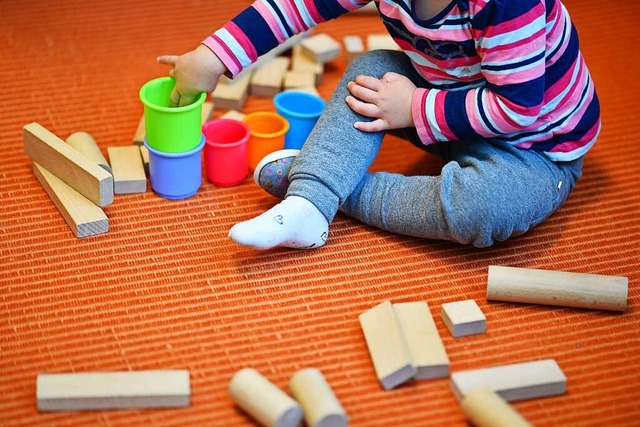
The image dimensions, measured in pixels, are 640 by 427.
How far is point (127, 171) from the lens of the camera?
123cm

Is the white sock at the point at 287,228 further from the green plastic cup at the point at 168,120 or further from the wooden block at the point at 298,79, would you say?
the wooden block at the point at 298,79

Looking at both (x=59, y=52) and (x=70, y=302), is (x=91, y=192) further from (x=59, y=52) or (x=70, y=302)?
(x=59, y=52)

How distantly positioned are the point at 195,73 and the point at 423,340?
482 millimetres

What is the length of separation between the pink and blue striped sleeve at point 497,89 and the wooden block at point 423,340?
0.26 m

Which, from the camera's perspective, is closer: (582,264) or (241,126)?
(582,264)

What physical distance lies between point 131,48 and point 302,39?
317 mm

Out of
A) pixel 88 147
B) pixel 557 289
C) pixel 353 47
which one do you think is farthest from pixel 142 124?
pixel 557 289

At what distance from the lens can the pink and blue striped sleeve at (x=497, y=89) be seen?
41.2 inches

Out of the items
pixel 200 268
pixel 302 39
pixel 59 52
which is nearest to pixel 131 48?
pixel 59 52

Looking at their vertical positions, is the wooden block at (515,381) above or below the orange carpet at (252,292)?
above

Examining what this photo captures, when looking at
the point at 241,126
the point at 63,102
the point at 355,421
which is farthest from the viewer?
the point at 63,102

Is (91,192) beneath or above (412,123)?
beneath

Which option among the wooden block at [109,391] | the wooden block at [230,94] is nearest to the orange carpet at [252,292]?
the wooden block at [109,391]

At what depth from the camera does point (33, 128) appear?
48.4 inches
